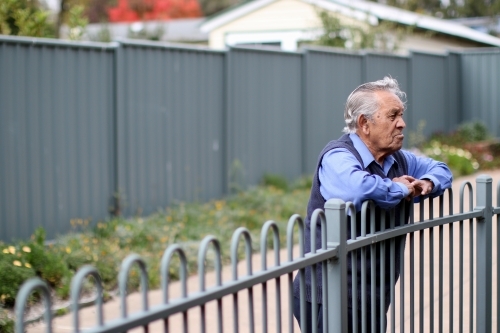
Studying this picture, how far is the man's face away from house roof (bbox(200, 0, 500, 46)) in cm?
1511

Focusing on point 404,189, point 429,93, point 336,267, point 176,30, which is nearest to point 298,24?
point 429,93

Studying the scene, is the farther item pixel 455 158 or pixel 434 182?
pixel 455 158

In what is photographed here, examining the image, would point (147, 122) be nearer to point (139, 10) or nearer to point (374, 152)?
point (374, 152)

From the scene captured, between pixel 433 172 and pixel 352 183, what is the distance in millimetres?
715

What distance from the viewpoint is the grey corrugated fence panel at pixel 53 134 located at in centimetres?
795

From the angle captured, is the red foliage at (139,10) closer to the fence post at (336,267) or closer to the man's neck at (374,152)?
the man's neck at (374,152)

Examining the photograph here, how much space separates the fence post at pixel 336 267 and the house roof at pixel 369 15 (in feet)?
52.0

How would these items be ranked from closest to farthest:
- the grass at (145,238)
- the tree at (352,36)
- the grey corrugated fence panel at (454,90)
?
1. the grass at (145,238)
2. the tree at (352,36)
3. the grey corrugated fence panel at (454,90)

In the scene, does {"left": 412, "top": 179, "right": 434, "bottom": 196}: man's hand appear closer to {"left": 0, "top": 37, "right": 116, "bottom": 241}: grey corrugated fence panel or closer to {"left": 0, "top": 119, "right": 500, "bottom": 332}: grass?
{"left": 0, "top": 119, "right": 500, "bottom": 332}: grass

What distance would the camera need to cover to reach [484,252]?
14.6ft

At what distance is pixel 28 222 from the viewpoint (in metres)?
8.07

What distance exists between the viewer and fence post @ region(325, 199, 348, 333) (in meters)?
3.17

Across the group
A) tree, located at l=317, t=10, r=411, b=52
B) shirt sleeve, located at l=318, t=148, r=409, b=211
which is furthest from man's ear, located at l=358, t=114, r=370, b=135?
tree, located at l=317, t=10, r=411, b=52

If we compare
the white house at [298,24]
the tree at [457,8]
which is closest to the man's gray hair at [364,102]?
the white house at [298,24]
